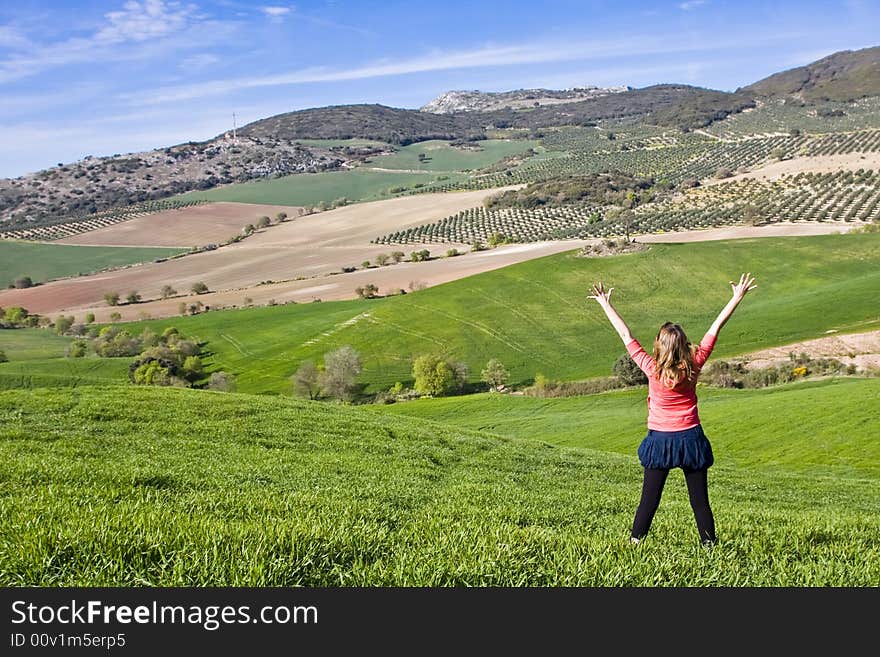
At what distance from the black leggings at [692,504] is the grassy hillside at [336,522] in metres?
0.18

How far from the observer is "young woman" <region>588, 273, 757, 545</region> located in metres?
7.91

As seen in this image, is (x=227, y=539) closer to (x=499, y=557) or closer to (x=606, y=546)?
(x=499, y=557)

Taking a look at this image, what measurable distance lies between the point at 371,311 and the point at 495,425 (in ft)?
177

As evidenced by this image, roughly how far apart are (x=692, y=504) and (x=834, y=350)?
228ft

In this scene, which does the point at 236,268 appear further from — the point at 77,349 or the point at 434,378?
the point at 434,378

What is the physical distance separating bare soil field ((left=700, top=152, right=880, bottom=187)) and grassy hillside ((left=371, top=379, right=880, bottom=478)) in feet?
486

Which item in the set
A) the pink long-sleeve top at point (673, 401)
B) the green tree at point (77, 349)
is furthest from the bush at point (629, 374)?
the green tree at point (77, 349)

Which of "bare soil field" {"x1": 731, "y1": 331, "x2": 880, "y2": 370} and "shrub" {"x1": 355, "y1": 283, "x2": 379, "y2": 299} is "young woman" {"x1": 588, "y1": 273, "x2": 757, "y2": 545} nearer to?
"bare soil field" {"x1": 731, "y1": 331, "x2": 880, "y2": 370}

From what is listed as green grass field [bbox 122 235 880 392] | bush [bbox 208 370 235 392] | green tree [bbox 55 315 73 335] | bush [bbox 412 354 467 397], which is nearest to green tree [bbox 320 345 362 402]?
green grass field [bbox 122 235 880 392]

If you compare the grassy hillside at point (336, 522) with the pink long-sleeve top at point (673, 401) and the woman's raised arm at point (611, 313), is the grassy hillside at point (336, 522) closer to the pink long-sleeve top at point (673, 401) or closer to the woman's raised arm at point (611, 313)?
the pink long-sleeve top at point (673, 401)

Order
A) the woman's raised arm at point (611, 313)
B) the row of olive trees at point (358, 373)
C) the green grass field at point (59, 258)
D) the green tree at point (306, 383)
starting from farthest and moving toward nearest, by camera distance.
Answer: the green grass field at point (59, 258) → the green tree at point (306, 383) → the row of olive trees at point (358, 373) → the woman's raised arm at point (611, 313)

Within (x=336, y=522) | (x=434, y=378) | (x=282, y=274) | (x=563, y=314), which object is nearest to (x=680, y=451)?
(x=336, y=522)

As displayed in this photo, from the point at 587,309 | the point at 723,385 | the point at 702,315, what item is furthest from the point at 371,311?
the point at 723,385

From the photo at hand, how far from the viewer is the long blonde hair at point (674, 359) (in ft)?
26.0
